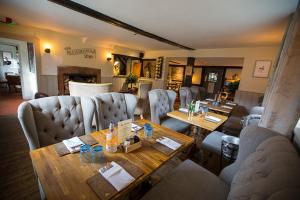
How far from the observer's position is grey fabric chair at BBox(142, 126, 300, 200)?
0.58 metres

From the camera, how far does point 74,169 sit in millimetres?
908

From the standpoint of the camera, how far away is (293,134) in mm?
1154

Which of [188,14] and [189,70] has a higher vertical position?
[188,14]

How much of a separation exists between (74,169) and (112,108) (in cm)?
106

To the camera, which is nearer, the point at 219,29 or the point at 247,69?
the point at 219,29

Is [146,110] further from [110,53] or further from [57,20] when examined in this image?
[110,53]

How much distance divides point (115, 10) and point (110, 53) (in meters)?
3.99

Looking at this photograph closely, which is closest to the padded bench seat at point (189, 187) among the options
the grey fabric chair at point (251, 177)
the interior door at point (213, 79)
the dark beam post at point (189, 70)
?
the grey fabric chair at point (251, 177)

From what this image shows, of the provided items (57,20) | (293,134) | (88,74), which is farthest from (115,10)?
(88,74)

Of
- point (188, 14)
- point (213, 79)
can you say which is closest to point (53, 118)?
point (188, 14)

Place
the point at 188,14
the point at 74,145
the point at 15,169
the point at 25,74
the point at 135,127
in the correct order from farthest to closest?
the point at 25,74, the point at 188,14, the point at 15,169, the point at 135,127, the point at 74,145

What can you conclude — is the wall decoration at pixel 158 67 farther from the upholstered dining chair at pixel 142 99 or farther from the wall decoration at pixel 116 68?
the upholstered dining chair at pixel 142 99

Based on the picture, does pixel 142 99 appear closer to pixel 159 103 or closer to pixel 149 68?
pixel 159 103

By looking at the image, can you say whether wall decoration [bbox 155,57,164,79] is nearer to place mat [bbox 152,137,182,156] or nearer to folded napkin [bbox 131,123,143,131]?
folded napkin [bbox 131,123,143,131]
